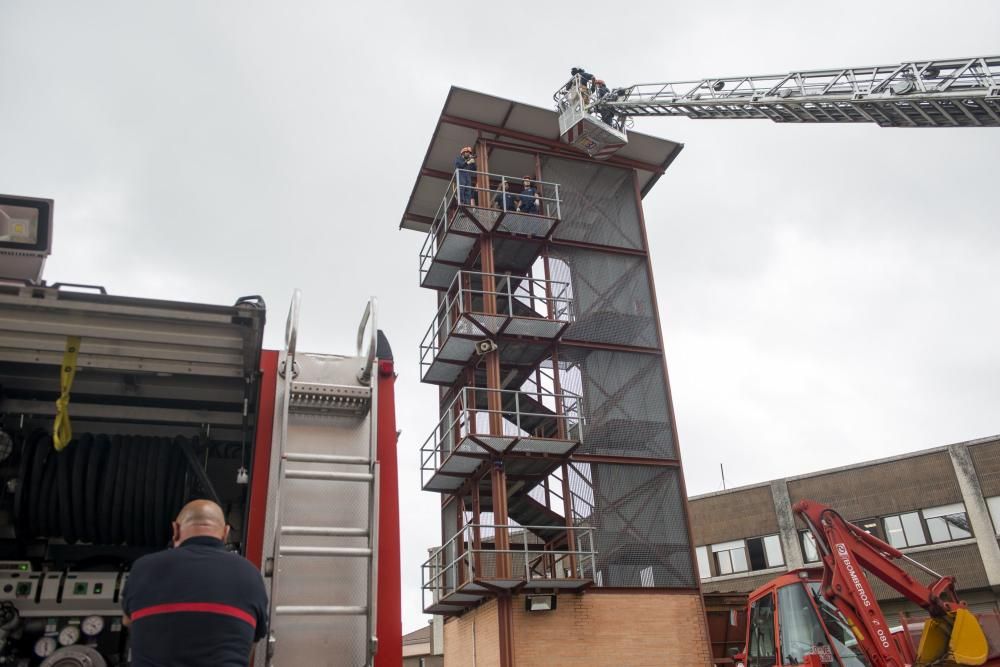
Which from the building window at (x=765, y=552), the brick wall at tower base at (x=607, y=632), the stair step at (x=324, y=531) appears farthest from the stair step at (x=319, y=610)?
the building window at (x=765, y=552)

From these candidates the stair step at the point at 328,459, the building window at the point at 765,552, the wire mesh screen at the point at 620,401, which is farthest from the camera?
the building window at the point at 765,552

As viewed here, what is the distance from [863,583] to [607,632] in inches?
400

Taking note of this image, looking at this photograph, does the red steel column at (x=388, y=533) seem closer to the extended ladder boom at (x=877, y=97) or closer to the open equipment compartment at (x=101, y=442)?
the open equipment compartment at (x=101, y=442)

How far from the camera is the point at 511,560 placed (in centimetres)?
2155

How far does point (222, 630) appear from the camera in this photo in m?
3.46

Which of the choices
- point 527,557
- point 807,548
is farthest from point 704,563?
point 527,557

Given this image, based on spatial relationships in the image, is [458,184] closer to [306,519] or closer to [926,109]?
[926,109]

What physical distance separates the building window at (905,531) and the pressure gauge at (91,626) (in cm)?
3662

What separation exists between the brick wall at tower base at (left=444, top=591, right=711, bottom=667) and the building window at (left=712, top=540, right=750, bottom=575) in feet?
65.9

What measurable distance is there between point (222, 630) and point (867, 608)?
10.8m

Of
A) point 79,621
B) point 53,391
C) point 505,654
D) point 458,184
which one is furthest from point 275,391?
point 458,184

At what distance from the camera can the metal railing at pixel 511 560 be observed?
20.7m

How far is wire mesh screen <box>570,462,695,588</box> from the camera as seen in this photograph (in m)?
22.0

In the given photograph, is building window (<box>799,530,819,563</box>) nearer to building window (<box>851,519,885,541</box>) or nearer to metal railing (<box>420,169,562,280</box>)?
building window (<box>851,519,885,541</box>)
